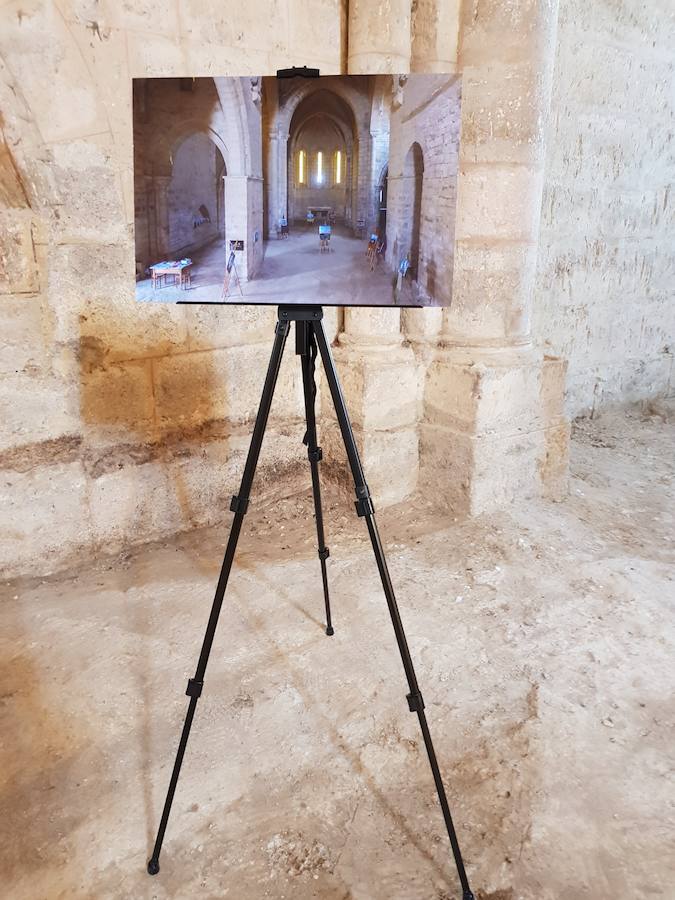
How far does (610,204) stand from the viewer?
197 inches

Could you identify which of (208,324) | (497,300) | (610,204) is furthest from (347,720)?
(610,204)

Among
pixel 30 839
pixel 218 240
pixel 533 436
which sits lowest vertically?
pixel 30 839

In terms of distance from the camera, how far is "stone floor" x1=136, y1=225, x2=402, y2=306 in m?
1.75

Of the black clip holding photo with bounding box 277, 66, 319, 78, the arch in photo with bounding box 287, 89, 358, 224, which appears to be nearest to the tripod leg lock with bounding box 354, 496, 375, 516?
the arch in photo with bounding box 287, 89, 358, 224

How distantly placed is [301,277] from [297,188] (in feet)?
0.84

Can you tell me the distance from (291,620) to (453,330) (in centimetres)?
168

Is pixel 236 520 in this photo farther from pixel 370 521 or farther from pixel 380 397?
pixel 380 397

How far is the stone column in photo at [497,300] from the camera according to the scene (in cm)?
315

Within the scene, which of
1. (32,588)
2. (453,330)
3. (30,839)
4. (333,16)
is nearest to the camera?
(30,839)

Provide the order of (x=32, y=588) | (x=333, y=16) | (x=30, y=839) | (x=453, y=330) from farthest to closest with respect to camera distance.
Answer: (x=453, y=330), (x=333, y=16), (x=32, y=588), (x=30, y=839)

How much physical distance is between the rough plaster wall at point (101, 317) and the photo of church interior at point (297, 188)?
1061 mm

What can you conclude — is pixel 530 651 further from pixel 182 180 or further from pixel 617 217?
pixel 617 217

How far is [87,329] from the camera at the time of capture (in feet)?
9.31

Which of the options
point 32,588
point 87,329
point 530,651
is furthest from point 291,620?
point 87,329
